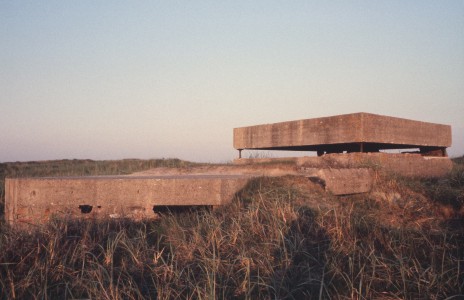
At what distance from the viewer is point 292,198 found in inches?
205

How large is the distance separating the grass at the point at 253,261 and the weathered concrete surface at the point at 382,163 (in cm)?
Answer: 187

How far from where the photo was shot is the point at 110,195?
5816 millimetres

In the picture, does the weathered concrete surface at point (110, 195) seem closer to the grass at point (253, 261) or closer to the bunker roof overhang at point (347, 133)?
the grass at point (253, 261)

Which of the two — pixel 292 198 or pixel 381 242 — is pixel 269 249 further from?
pixel 292 198

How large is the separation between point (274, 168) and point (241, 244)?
14.5 ft

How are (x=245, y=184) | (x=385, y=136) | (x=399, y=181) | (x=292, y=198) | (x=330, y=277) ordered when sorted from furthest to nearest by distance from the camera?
(x=385, y=136), (x=399, y=181), (x=245, y=184), (x=292, y=198), (x=330, y=277)

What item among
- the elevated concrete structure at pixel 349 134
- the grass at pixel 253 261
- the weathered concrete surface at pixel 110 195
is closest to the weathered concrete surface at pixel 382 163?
the elevated concrete structure at pixel 349 134

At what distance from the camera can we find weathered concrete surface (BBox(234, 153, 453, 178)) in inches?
271

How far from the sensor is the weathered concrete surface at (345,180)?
5.68 metres

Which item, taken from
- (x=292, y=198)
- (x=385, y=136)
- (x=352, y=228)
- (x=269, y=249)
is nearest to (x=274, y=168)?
(x=385, y=136)

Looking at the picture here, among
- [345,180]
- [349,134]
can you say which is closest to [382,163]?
[349,134]

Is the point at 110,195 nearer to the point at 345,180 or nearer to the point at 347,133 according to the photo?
the point at 345,180

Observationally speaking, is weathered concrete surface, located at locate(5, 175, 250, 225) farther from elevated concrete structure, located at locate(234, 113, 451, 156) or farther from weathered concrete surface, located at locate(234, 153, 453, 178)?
elevated concrete structure, located at locate(234, 113, 451, 156)

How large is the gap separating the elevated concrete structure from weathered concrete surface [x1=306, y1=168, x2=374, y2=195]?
5.02 feet
